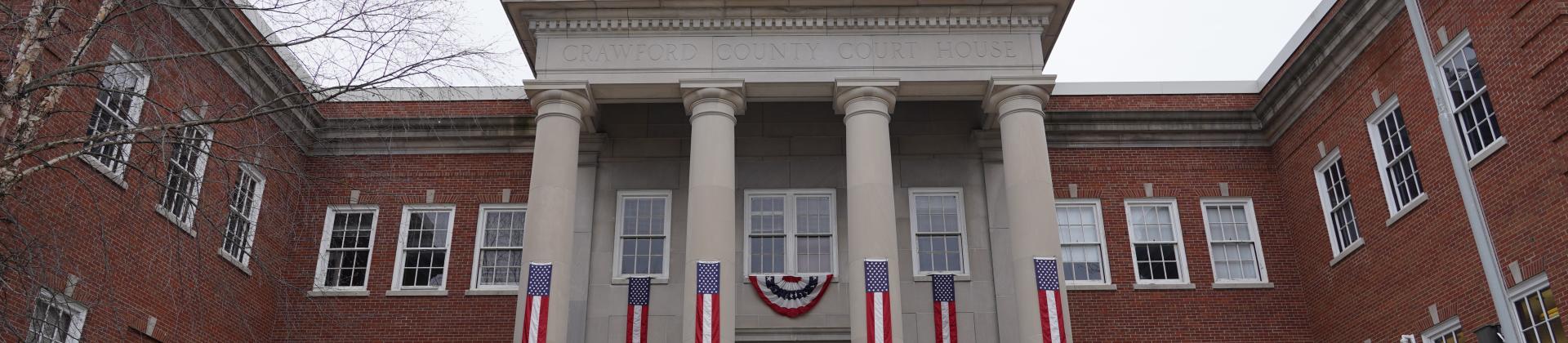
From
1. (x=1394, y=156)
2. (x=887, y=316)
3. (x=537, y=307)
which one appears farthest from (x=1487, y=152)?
(x=537, y=307)

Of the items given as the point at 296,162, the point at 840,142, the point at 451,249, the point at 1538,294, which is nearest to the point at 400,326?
the point at 451,249

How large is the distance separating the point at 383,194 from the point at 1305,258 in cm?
1822

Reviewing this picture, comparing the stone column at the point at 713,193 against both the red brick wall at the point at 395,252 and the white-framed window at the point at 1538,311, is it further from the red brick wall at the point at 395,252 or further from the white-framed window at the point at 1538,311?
the white-framed window at the point at 1538,311

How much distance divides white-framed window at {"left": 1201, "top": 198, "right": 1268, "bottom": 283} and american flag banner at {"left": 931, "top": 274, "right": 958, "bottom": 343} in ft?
17.9

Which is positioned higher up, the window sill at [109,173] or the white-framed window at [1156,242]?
the white-framed window at [1156,242]

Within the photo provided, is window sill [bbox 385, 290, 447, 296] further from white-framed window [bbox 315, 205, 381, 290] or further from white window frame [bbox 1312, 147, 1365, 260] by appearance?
white window frame [bbox 1312, 147, 1365, 260]

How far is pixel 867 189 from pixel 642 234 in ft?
17.5

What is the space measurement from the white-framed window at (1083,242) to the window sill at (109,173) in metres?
16.1

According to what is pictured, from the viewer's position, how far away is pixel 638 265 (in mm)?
21922

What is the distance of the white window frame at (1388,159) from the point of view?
18.5 metres

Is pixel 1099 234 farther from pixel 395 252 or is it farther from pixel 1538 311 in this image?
pixel 395 252

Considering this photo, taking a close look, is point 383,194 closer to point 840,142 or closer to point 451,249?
point 451,249

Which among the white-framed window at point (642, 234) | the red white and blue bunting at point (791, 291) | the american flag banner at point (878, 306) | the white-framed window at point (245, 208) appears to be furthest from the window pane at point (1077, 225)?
the white-framed window at point (245, 208)

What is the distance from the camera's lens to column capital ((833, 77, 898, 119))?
1984 cm
